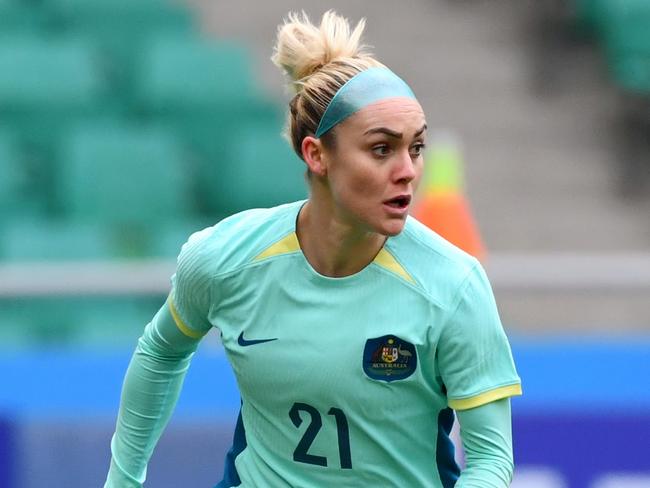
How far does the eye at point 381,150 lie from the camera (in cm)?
271

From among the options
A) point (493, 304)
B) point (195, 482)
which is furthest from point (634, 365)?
point (493, 304)

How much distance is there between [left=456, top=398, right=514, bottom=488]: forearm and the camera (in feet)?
→ 8.95

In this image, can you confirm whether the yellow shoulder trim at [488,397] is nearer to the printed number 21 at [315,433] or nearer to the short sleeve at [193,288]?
the printed number 21 at [315,433]

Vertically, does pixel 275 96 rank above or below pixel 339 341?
above

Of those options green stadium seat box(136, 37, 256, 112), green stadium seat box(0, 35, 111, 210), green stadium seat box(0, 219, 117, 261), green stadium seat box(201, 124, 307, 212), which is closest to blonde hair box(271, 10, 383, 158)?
green stadium seat box(0, 219, 117, 261)

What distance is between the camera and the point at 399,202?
2.72m

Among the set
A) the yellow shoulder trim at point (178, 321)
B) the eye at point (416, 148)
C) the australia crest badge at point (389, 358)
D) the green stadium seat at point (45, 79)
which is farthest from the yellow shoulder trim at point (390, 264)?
the green stadium seat at point (45, 79)

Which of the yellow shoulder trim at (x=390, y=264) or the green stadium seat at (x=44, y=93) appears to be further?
the green stadium seat at (x=44, y=93)

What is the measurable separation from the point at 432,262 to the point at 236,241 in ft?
1.30

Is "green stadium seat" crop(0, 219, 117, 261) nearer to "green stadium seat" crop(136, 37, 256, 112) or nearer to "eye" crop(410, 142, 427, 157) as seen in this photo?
"green stadium seat" crop(136, 37, 256, 112)

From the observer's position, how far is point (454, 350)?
274cm

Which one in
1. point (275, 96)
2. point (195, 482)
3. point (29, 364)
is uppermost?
point (275, 96)

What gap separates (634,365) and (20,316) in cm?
205

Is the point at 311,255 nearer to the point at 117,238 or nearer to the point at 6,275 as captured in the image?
the point at 6,275
